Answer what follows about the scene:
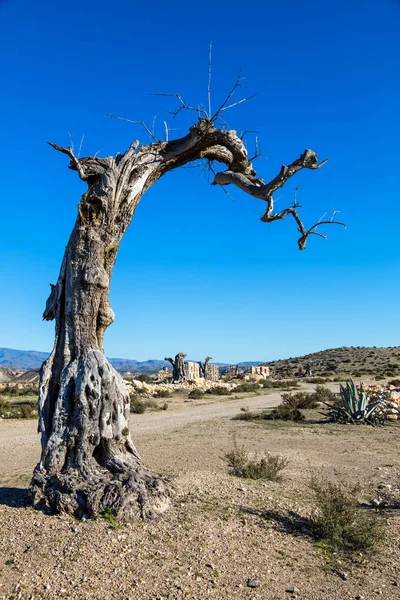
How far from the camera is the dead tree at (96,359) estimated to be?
5285 millimetres

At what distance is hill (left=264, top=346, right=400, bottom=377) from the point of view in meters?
48.8

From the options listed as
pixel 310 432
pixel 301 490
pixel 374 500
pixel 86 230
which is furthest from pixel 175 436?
pixel 86 230

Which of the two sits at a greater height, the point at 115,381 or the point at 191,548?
the point at 115,381

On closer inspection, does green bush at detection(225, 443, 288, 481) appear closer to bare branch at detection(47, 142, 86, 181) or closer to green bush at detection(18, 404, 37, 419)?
bare branch at detection(47, 142, 86, 181)

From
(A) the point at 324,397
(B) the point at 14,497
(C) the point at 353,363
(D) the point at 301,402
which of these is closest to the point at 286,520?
(B) the point at 14,497

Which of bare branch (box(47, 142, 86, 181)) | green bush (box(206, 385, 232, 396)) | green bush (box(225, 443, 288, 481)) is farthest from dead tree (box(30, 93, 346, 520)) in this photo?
green bush (box(206, 385, 232, 396))

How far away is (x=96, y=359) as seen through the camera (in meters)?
5.74

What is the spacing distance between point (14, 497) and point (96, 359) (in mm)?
2171

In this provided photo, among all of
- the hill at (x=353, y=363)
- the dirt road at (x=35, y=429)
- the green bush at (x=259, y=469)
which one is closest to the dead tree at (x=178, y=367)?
the dirt road at (x=35, y=429)

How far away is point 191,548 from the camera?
461 cm

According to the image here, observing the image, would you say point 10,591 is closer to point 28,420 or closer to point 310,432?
point 310,432

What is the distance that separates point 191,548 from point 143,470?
1311 mm

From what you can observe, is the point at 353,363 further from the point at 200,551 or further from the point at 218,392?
the point at 200,551

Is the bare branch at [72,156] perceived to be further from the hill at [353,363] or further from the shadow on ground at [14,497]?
the hill at [353,363]
